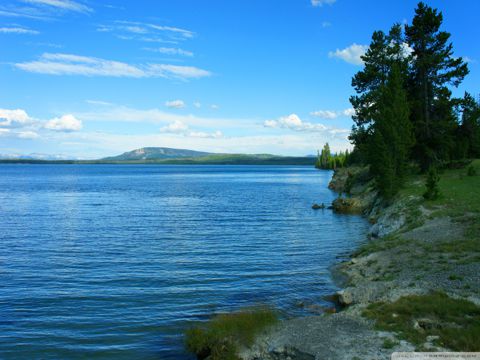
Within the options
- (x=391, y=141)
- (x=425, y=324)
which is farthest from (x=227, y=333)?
(x=391, y=141)

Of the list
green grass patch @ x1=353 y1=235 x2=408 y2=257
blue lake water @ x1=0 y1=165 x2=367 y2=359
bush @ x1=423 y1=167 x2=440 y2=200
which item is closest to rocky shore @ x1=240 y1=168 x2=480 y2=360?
green grass patch @ x1=353 y1=235 x2=408 y2=257

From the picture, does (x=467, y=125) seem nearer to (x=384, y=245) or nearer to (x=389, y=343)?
(x=384, y=245)

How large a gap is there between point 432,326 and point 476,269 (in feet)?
25.5

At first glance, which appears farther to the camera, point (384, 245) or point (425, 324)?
point (384, 245)

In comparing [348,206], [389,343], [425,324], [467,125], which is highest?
[467,125]

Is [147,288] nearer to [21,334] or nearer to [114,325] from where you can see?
[114,325]

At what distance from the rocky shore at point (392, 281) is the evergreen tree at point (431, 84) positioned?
20.0 meters

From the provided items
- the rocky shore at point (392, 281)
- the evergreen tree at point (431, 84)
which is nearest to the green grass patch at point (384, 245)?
the rocky shore at point (392, 281)

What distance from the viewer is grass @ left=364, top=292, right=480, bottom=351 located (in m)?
14.4

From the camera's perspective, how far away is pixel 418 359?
12.8 m

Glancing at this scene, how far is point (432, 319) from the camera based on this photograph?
54.0 ft

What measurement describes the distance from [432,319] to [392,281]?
648 cm

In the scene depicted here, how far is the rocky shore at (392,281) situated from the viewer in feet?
50.2

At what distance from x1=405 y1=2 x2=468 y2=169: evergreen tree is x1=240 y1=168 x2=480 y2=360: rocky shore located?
1996 centimetres
